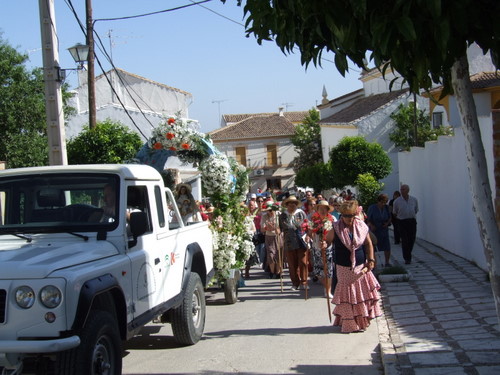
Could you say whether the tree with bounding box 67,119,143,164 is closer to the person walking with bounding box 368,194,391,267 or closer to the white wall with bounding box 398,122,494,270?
the person walking with bounding box 368,194,391,267

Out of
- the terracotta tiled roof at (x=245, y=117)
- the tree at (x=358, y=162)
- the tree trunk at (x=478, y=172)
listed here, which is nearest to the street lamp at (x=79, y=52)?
the tree trunk at (x=478, y=172)

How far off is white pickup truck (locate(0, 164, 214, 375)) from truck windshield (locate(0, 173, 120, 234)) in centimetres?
1

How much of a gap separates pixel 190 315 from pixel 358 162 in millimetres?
21715

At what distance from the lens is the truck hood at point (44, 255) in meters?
5.25

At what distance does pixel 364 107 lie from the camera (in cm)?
4841

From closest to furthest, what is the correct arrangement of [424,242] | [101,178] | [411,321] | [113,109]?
[101,178] → [411,321] → [424,242] → [113,109]

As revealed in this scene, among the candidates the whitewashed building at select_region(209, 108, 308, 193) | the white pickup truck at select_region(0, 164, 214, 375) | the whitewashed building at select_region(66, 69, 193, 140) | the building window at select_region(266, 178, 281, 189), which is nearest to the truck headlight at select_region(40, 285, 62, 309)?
the white pickup truck at select_region(0, 164, 214, 375)

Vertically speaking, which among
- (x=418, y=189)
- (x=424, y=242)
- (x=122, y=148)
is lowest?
(x=424, y=242)

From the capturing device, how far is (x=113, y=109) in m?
37.6

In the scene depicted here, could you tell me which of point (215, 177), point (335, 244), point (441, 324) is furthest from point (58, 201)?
point (215, 177)

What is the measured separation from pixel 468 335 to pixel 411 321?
134cm

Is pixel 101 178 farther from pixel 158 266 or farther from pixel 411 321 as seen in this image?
pixel 411 321

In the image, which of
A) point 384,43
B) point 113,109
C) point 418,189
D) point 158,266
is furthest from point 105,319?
point 113,109

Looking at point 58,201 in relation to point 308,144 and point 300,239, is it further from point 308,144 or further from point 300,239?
point 308,144
